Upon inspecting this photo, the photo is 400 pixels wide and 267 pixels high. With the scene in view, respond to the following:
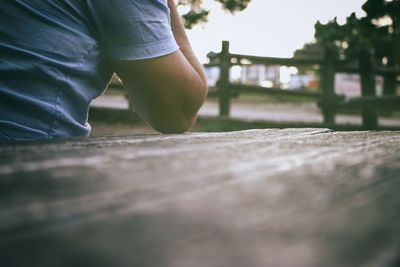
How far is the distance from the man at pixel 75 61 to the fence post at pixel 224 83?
5.41 m

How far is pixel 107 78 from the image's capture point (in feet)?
3.44

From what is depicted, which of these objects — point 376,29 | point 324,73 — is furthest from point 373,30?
point 324,73

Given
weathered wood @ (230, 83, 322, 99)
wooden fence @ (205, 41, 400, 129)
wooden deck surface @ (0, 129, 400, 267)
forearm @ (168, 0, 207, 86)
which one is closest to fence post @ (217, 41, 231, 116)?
wooden fence @ (205, 41, 400, 129)

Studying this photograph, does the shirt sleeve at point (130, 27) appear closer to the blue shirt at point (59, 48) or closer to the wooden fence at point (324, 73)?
the blue shirt at point (59, 48)

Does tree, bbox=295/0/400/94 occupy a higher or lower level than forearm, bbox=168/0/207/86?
higher

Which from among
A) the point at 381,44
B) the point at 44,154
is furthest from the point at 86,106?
the point at 381,44

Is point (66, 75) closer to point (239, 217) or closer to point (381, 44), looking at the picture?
point (239, 217)

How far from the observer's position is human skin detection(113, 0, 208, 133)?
0.94 m

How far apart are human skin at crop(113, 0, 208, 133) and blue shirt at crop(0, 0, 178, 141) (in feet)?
0.09

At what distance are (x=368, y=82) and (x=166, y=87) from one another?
5.25 metres

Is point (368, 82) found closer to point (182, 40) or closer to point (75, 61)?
point (182, 40)

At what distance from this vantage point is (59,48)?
90 centimetres

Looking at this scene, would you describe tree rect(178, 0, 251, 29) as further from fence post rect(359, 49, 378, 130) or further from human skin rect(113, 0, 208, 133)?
human skin rect(113, 0, 208, 133)

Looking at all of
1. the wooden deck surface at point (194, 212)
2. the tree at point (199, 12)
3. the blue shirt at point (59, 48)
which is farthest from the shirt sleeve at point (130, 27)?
the tree at point (199, 12)
